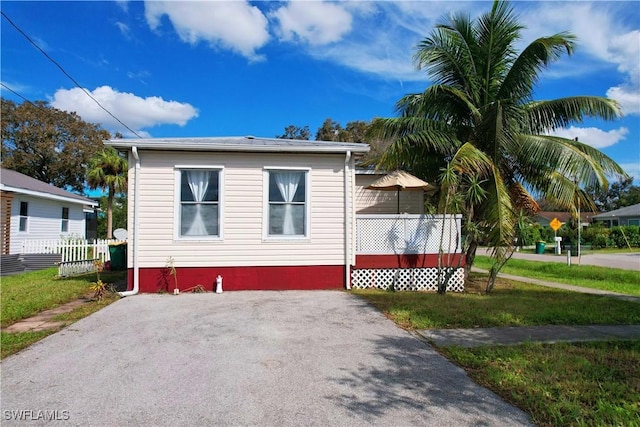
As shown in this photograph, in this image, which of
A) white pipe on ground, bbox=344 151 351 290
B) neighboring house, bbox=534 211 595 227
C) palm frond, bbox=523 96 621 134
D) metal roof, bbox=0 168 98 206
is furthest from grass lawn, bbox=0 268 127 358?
neighboring house, bbox=534 211 595 227

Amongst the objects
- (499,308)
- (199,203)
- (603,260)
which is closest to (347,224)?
(199,203)

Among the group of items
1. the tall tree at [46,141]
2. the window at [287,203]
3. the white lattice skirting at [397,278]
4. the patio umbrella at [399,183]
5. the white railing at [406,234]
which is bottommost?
the white lattice skirting at [397,278]

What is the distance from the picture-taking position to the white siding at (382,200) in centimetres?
1230

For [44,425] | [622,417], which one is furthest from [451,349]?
[44,425]

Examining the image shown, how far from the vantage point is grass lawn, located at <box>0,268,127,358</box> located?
529 centimetres

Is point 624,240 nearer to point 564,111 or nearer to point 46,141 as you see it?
point 564,111

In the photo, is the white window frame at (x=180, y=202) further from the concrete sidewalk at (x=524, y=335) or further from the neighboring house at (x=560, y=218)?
the neighboring house at (x=560, y=218)

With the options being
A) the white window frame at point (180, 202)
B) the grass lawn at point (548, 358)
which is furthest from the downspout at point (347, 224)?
the white window frame at point (180, 202)

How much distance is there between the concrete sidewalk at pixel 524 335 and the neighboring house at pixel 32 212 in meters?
16.7

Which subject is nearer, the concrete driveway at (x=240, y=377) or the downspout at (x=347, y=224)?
the concrete driveway at (x=240, y=377)

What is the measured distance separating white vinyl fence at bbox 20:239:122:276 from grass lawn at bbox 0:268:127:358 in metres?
0.75

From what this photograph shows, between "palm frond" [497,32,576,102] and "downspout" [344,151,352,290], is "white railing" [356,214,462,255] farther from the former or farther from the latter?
"palm frond" [497,32,576,102]

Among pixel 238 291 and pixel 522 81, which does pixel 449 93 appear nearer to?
pixel 522 81

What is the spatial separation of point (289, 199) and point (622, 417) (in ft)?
23.6
